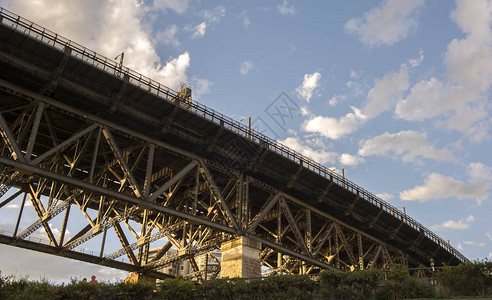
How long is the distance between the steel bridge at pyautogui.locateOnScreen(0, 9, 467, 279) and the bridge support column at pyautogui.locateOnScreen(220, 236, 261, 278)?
1.89 feet

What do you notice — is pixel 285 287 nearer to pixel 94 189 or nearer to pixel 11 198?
pixel 94 189

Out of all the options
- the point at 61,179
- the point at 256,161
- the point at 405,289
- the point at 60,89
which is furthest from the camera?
the point at 256,161

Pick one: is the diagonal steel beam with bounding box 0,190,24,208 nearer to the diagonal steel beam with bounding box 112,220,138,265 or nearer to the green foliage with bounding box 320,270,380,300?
Answer: the diagonal steel beam with bounding box 112,220,138,265

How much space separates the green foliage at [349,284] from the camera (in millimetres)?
21938

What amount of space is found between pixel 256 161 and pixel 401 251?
31.6 m

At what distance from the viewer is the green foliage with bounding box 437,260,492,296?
72.6 feet

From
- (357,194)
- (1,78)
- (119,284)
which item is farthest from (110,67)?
(357,194)

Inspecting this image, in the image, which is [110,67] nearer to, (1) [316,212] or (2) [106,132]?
(2) [106,132]

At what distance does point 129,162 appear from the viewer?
113 feet

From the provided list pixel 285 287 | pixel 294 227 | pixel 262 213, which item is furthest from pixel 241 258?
pixel 285 287

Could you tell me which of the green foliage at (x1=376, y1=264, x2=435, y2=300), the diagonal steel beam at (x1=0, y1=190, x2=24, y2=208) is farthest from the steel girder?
the green foliage at (x1=376, y1=264, x2=435, y2=300)

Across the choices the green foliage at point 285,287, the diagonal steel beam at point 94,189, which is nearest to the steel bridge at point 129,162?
the diagonal steel beam at point 94,189

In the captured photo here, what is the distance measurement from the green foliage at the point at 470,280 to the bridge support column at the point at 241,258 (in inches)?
540

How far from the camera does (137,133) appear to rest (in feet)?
96.1
